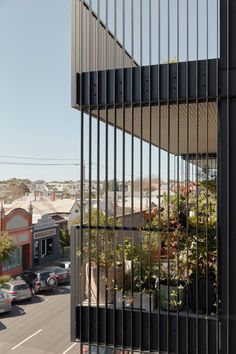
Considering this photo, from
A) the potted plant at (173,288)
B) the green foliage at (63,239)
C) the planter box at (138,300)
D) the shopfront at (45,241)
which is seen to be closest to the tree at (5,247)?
the shopfront at (45,241)

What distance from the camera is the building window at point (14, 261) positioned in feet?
67.4

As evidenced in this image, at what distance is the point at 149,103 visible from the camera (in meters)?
4.14

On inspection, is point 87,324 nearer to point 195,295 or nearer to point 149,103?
point 195,295

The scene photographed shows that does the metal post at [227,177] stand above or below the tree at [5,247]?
above

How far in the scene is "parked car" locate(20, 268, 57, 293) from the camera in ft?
57.6

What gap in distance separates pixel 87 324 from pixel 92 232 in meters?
1.03

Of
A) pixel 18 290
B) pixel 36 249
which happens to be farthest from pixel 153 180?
pixel 36 249

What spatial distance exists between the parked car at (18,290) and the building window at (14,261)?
418cm

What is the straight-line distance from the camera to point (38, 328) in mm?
13266

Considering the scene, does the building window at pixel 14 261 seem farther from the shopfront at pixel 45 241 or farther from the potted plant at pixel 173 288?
the potted plant at pixel 173 288

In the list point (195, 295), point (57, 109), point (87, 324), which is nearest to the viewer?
point (195, 295)

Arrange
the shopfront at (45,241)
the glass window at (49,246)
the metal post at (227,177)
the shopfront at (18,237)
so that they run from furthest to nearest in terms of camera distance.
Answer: the glass window at (49,246) < the shopfront at (45,241) < the shopfront at (18,237) < the metal post at (227,177)

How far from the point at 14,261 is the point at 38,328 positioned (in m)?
8.76

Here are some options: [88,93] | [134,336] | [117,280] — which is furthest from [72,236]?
[88,93]
